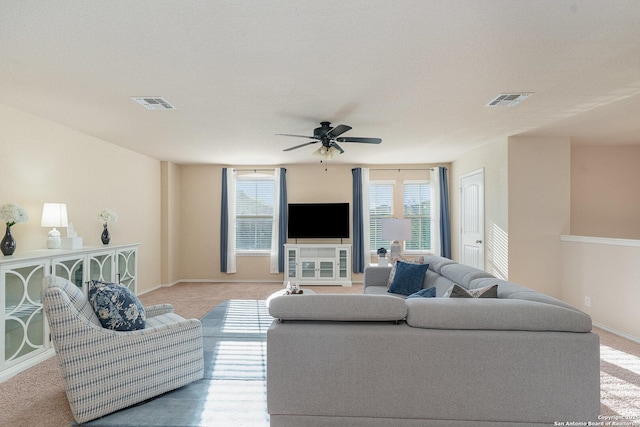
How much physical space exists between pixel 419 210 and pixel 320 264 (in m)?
2.32

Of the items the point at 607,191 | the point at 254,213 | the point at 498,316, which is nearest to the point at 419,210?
the point at 607,191

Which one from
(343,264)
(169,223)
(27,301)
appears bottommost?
(343,264)

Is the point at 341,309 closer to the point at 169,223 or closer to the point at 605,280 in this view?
the point at 605,280

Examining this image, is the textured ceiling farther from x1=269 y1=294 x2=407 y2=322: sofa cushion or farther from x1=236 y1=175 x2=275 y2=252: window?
x1=236 y1=175 x2=275 y2=252: window

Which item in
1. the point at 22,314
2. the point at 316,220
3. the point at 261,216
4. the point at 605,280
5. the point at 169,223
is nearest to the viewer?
the point at 22,314

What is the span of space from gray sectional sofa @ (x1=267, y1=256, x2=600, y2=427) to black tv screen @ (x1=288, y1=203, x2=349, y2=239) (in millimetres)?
5038

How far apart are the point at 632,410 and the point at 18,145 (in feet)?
18.7

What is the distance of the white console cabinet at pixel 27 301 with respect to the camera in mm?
2838

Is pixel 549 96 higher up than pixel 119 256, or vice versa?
pixel 549 96

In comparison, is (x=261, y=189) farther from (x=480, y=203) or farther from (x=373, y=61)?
(x=373, y=61)

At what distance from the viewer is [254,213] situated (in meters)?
7.34

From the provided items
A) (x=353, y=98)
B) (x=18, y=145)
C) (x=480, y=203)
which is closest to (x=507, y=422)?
(x=353, y=98)

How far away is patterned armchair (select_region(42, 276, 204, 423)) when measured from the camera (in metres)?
2.13

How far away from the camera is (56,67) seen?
2.62 meters
